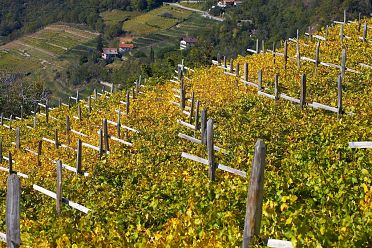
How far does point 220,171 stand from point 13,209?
6842mm

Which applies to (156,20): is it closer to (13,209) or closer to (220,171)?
(220,171)

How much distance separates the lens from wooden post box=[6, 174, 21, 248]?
8.52 metres

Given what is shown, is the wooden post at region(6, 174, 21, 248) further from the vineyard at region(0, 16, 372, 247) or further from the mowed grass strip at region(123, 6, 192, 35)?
the mowed grass strip at region(123, 6, 192, 35)

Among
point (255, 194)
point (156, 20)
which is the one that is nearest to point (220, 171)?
point (255, 194)

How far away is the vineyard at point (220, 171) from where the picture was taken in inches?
346

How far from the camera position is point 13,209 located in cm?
865

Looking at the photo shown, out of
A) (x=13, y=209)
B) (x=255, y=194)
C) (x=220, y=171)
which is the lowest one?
(x=220, y=171)

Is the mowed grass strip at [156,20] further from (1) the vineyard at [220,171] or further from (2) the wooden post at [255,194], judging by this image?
(2) the wooden post at [255,194]

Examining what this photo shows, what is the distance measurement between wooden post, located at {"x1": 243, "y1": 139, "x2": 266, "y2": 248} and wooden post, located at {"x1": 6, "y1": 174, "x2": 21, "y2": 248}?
3.68m

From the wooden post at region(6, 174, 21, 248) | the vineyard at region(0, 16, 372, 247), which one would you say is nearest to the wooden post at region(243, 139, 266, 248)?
the vineyard at region(0, 16, 372, 247)

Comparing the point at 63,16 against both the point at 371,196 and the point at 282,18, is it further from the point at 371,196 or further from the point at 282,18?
the point at 371,196

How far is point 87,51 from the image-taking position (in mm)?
151125

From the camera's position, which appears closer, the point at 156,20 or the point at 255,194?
the point at 255,194

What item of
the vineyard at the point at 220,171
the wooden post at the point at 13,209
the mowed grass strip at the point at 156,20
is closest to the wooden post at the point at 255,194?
the vineyard at the point at 220,171
